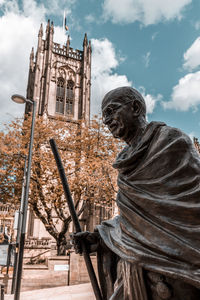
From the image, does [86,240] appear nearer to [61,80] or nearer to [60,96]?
[60,96]

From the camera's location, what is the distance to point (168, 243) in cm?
127

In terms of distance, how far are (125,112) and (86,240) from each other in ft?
3.27

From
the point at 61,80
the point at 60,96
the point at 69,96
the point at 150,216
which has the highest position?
the point at 61,80

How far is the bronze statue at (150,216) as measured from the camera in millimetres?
1238

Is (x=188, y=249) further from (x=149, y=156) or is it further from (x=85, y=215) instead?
(x=85, y=215)

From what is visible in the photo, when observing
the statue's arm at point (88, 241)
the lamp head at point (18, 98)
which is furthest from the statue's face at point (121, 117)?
the lamp head at point (18, 98)

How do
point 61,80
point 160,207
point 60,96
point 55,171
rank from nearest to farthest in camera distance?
point 160,207 < point 55,171 < point 60,96 < point 61,80

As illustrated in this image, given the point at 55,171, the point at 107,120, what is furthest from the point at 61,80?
the point at 107,120

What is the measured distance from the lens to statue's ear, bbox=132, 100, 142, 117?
5.77 feet

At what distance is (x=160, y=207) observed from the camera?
136 cm

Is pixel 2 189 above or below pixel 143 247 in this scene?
above

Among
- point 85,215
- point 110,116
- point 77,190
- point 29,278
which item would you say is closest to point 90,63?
point 85,215

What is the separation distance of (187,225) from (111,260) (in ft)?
2.24

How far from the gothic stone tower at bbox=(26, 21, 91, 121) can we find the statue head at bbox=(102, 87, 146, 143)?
110ft
